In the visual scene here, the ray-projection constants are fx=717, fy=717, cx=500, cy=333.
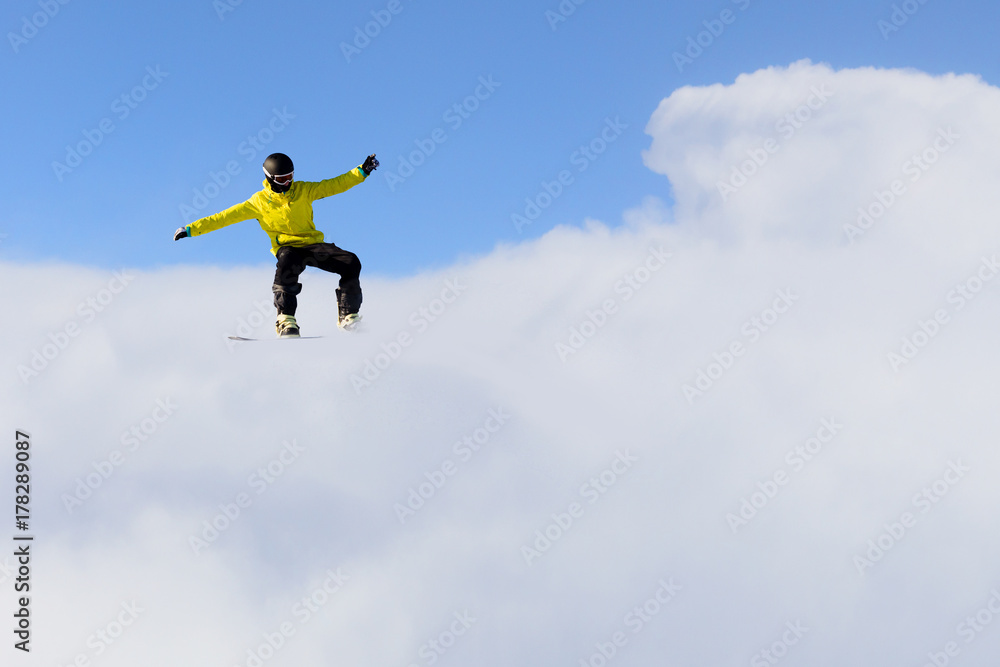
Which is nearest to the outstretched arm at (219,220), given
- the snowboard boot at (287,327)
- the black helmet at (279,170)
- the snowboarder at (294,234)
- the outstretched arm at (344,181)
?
the snowboarder at (294,234)

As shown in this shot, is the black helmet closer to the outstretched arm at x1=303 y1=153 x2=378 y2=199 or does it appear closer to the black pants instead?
the outstretched arm at x1=303 y1=153 x2=378 y2=199

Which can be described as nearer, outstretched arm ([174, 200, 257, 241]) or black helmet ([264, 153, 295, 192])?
black helmet ([264, 153, 295, 192])

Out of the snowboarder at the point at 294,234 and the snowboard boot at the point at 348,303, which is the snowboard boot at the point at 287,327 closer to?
the snowboarder at the point at 294,234

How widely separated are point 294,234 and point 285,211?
444mm

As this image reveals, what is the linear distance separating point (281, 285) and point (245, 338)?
3.72 ft

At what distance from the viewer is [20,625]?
1499 cm

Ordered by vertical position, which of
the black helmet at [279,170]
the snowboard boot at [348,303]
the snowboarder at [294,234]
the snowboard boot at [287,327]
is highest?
the black helmet at [279,170]

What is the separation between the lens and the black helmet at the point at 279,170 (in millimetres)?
12438

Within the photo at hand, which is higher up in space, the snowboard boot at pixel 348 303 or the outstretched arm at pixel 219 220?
the outstretched arm at pixel 219 220

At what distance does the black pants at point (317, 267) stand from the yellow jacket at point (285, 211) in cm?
23

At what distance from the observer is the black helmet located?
1244cm

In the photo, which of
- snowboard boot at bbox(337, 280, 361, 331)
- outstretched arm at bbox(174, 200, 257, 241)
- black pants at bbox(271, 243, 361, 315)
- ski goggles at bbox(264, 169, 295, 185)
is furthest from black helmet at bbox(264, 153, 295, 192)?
snowboard boot at bbox(337, 280, 361, 331)

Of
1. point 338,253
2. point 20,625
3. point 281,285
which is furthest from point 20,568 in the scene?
point 338,253

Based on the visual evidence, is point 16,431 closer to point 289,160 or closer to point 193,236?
point 193,236
